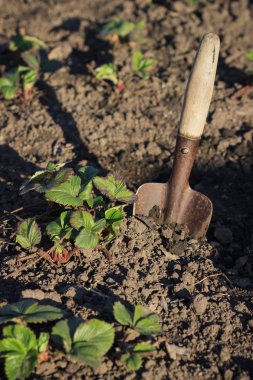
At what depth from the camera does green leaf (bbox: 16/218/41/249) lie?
279 cm

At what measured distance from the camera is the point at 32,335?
7.55 feet

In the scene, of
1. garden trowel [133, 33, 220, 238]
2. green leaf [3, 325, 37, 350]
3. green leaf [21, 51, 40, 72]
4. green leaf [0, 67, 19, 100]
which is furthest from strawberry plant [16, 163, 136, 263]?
green leaf [21, 51, 40, 72]

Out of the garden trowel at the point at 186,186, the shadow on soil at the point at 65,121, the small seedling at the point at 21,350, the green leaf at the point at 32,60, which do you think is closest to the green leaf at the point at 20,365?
the small seedling at the point at 21,350

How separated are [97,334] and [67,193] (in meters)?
0.75

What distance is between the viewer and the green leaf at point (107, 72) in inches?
161

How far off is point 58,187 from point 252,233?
1.16 meters

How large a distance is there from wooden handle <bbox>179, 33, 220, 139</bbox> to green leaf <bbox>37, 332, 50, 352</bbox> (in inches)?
47.6

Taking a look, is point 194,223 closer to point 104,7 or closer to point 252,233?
point 252,233

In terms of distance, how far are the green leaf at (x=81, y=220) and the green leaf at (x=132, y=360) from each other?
2.14 ft

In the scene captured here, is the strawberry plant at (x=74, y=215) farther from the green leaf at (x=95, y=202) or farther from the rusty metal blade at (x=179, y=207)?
the rusty metal blade at (x=179, y=207)

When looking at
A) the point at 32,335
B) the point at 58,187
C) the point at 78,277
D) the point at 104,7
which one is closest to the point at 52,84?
the point at 104,7

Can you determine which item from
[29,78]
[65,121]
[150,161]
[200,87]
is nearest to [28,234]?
[200,87]

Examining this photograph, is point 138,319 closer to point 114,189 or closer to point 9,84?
point 114,189

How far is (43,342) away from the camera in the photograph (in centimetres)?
233
